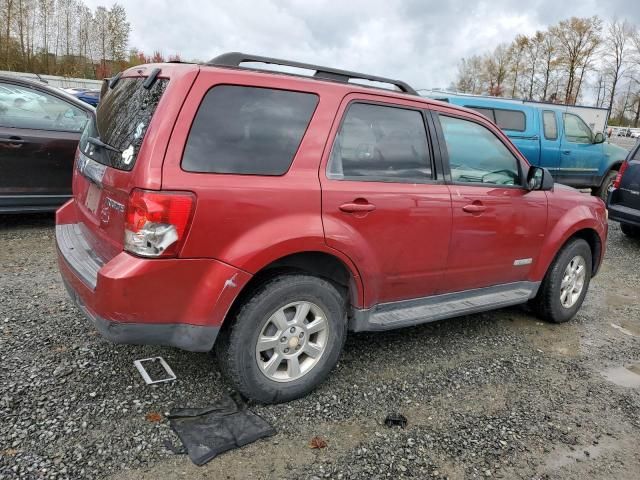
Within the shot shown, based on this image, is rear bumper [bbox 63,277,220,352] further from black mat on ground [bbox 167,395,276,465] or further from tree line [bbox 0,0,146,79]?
tree line [bbox 0,0,146,79]

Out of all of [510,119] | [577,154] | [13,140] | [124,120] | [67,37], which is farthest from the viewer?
[67,37]

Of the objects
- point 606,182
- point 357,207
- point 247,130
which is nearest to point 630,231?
point 606,182

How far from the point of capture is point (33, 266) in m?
→ 5.03

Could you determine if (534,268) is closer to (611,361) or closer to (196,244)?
(611,361)

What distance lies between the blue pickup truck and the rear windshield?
23.0ft

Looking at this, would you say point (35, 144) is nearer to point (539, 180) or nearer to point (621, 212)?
point (539, 180)

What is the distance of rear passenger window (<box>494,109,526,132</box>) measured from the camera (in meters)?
9.75

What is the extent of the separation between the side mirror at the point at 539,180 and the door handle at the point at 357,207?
5.30 feet

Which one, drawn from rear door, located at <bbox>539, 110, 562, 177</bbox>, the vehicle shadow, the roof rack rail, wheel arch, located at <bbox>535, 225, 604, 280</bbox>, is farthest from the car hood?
the vehicle shadow

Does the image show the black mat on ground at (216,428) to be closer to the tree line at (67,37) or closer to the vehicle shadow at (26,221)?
the vehicle shadow at (26,221)

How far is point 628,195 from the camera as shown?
785 cm

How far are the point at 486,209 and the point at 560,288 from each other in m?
1.39

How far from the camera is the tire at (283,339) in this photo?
9.25 feet

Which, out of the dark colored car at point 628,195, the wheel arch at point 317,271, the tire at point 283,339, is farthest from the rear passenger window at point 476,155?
the dark colored car at point 628,195
